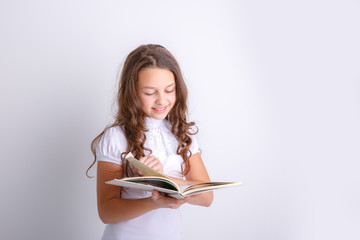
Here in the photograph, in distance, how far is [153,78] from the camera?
6.21 feet

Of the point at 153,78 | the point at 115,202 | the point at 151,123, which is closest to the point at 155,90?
the point at 153,78

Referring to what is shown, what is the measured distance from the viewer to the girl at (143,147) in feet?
6.15

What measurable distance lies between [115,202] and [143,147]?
0.30m

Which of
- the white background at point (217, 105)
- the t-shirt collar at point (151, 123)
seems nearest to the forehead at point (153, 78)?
the t-shirt collar at point (151, 123)

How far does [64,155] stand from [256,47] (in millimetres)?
1525

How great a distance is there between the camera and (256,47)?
2877 millimetres

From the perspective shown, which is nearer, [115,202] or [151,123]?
[115,202]

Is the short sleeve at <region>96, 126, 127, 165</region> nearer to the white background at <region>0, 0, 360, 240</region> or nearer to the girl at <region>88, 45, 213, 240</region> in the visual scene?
the girl at <region>88, 45, 213, 240</region>

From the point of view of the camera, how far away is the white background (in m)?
2.45

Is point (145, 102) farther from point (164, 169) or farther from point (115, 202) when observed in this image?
point (115, 202)

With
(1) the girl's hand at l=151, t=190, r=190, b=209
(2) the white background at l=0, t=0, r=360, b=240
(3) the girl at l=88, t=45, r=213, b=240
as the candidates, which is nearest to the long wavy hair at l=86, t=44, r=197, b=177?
(3) the girl at l=88, t=45, r=213, b=240

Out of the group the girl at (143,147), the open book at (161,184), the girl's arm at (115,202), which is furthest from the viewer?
the girl at (143,147)

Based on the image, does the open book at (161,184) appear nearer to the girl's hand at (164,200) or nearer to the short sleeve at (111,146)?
the girl's hand at (164,200)

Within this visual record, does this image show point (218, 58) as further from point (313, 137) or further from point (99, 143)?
point (99, 143)
